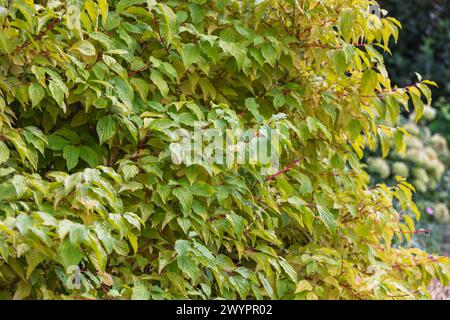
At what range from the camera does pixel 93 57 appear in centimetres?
236

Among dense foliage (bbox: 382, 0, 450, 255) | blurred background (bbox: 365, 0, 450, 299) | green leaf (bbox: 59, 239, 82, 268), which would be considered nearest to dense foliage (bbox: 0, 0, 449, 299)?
green leaf (bbox: 59, 239, 82, 268)

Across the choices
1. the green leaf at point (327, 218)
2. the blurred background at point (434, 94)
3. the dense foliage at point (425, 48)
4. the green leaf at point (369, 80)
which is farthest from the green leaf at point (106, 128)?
the dense foliage at point (425, 48)

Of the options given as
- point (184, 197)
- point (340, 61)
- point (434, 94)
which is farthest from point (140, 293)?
point (434, 94)

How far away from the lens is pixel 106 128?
2303 mm

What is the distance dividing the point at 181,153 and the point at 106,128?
0.28 metres

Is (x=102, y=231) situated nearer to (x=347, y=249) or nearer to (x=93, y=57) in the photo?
(x=93, y=57)

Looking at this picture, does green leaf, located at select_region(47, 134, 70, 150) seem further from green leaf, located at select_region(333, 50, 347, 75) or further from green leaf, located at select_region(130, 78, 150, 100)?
green leaf, located at select_region(333, 50, 347, 75)

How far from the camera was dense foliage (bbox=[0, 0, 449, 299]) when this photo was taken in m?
2.00

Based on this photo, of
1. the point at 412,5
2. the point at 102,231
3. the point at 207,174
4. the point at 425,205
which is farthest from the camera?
the point at 412,5

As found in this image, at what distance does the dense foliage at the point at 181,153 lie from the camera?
1995 millimetres

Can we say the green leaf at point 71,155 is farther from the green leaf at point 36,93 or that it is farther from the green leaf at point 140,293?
the green leaf at point 140,293

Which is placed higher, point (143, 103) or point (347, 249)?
point (143, 103)
